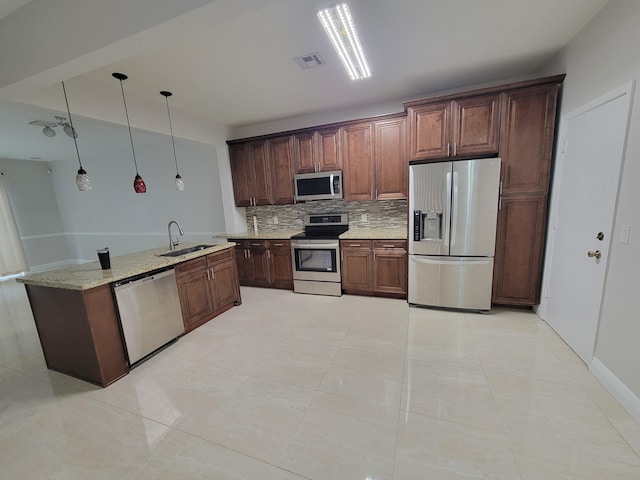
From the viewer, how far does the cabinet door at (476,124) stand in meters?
2.76

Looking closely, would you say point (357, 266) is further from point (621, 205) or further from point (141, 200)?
point (141, 200)

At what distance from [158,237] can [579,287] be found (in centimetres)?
717

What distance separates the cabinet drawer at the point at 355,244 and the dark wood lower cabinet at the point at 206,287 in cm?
158

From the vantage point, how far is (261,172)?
4.31 meters

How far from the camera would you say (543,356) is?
88.6 inches

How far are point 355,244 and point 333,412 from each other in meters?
2.24

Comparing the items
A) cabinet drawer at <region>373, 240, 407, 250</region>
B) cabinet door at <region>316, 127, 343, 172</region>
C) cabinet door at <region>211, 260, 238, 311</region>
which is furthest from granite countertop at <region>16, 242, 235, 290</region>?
cabinet drawer at <region>373, 240, 407, 250</region>

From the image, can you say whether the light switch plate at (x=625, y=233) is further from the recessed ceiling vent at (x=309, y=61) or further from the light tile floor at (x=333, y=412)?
the recessed ceiling vent at (x=309, y=61)

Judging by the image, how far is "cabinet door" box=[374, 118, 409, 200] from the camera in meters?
3.47

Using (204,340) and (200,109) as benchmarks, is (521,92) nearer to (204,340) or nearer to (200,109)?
(200,109)

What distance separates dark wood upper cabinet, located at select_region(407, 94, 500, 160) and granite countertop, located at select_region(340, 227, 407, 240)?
3.41 feet

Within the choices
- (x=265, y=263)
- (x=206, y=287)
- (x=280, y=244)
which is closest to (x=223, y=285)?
(x=206, y=287)

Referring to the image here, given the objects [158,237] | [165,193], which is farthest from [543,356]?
[158,237]

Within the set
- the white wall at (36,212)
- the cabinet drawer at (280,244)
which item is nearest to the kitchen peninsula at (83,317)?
the cabinet drawer at (280,244)
